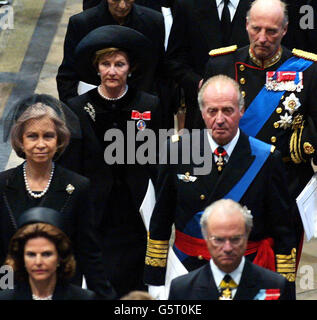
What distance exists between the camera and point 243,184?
24.9 ft

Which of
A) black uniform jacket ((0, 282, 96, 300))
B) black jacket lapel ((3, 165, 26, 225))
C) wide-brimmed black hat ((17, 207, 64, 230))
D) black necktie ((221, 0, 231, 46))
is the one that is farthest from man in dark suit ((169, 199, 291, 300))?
black necktie ((221, 0, 231, 46))

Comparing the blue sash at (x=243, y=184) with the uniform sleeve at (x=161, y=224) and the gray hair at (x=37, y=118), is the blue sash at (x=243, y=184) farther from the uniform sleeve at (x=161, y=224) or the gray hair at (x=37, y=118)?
the gray hair at (x=37, y=118)

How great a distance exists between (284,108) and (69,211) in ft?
5.72

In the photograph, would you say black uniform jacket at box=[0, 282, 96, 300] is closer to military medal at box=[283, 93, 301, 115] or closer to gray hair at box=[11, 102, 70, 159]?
gray hair at box=[11, 102, 70, 159]

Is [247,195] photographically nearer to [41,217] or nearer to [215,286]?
[215,286]

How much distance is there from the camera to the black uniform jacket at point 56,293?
6.72 metres

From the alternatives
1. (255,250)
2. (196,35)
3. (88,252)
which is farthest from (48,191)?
(196,35)

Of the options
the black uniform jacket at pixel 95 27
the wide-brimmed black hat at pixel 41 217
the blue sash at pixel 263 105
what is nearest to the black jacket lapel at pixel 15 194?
the wide-brimmed black hat at pixel 41 217

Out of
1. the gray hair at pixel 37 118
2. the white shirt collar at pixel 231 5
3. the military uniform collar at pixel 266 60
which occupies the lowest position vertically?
the gray hair at pixel 37 118

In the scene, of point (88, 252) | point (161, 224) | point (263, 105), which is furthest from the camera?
point (263, 105)

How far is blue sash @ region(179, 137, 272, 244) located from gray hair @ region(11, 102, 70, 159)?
2.78 feet

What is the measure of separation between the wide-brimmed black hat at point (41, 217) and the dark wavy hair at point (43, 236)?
25 millimetres

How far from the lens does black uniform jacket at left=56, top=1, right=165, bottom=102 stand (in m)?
9.45
